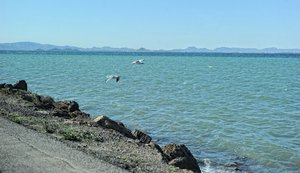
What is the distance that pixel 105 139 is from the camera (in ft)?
48.1

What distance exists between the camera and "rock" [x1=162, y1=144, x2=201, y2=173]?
41.8ft

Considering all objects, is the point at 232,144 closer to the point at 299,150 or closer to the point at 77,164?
the point at 299,150

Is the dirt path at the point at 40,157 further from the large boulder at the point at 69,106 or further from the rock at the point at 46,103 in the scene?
the rock at the point at 46,103

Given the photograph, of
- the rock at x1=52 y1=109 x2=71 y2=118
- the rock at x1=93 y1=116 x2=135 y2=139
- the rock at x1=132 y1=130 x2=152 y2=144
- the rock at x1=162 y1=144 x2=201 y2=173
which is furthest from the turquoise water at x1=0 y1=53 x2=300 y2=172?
the rock at x1=52 y1=109 x2=71 y2=118

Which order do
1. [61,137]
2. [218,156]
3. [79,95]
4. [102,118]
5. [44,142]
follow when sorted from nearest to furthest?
[44,142]
[61,137]
[218,156]
[102,118]
[79,95]

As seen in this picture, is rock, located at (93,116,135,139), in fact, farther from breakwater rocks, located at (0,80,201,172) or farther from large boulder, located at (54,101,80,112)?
large boulder, located at (54,101,80,112)

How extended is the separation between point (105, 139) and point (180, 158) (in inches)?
107

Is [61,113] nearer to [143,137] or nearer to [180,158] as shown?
[143,137]

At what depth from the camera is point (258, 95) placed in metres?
37.5

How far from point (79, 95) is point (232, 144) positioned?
19392 millimetres

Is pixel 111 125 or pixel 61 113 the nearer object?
pixel 111 125

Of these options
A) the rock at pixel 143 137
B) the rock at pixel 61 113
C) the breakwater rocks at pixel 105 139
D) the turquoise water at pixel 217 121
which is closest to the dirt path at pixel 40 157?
the breakwater rocks at pixel 105 139

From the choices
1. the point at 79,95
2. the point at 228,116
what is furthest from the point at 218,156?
the point at 79,95

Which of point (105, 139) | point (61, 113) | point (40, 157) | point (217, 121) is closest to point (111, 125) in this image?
point (105, 139)
